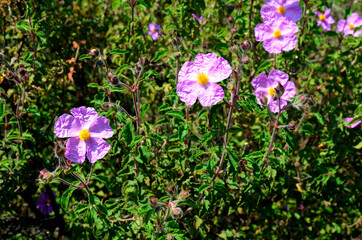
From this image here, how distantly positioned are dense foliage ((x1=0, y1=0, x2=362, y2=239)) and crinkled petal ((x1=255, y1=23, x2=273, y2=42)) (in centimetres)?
18

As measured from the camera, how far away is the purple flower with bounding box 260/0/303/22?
7.42 feet

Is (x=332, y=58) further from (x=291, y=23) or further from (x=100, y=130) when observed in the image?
(x=100, y=130)

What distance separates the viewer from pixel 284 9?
2.34 m

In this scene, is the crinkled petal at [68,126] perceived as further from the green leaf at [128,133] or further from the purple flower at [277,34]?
the purple flower at [277,34]

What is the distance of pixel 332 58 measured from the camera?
2.70 metres

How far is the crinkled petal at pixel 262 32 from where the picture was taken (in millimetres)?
2186

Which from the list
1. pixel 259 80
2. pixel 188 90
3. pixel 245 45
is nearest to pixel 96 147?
pixel 188 90

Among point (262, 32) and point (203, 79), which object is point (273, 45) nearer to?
point (262, 32)

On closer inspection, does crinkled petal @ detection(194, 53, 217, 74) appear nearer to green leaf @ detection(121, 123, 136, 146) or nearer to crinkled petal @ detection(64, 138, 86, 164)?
green leaf @ detection(121, 123, 136, 146)

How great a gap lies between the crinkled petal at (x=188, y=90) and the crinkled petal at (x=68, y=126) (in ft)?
1.87

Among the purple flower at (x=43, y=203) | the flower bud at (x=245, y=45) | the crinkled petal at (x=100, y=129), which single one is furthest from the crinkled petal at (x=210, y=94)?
the purple flower at (x=43, y=203)

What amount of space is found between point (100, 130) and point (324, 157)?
186 centimetres

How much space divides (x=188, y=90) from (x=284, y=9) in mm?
1094

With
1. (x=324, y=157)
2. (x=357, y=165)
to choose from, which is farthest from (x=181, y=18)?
(x=357, y=165)
